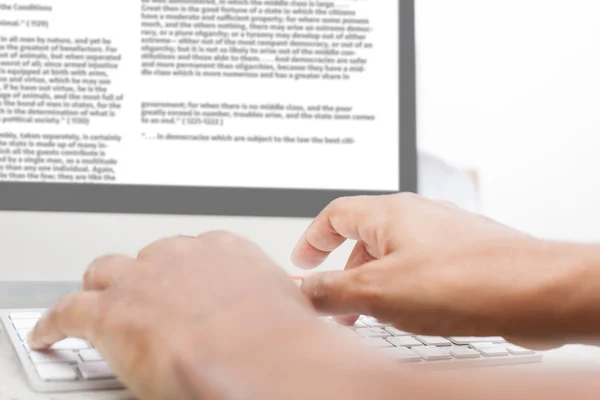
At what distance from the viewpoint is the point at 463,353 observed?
44 cm

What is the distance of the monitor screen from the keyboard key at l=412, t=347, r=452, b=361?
278 millimetres

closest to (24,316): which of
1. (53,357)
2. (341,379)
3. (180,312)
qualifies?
(53,357)

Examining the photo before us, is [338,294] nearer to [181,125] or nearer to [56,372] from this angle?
[56,372]

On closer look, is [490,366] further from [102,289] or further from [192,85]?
[192,85]

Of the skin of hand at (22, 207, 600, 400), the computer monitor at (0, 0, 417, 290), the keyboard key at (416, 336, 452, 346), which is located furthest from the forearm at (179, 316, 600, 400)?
the computer monitor at (0, 0, 417, 290)

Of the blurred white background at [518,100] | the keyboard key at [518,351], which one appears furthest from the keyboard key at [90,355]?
the blurred white background at [518,100]

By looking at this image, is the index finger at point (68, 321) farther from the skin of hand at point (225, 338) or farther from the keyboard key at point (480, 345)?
the keyboard key at point (480, 345)

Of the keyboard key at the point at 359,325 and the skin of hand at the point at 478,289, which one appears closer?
the skin of hand at the point at 478,289

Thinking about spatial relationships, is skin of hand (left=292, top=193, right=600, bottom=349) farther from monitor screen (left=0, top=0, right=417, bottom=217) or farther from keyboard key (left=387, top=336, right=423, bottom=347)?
monitor screen (left=0, top=0, right=417, bottom=217)

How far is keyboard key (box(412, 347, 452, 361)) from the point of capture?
16.9 inches

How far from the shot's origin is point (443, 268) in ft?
1.41

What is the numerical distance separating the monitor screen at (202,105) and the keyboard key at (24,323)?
0.70 feet

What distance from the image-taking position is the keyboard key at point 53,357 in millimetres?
383

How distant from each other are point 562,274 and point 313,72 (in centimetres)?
40
